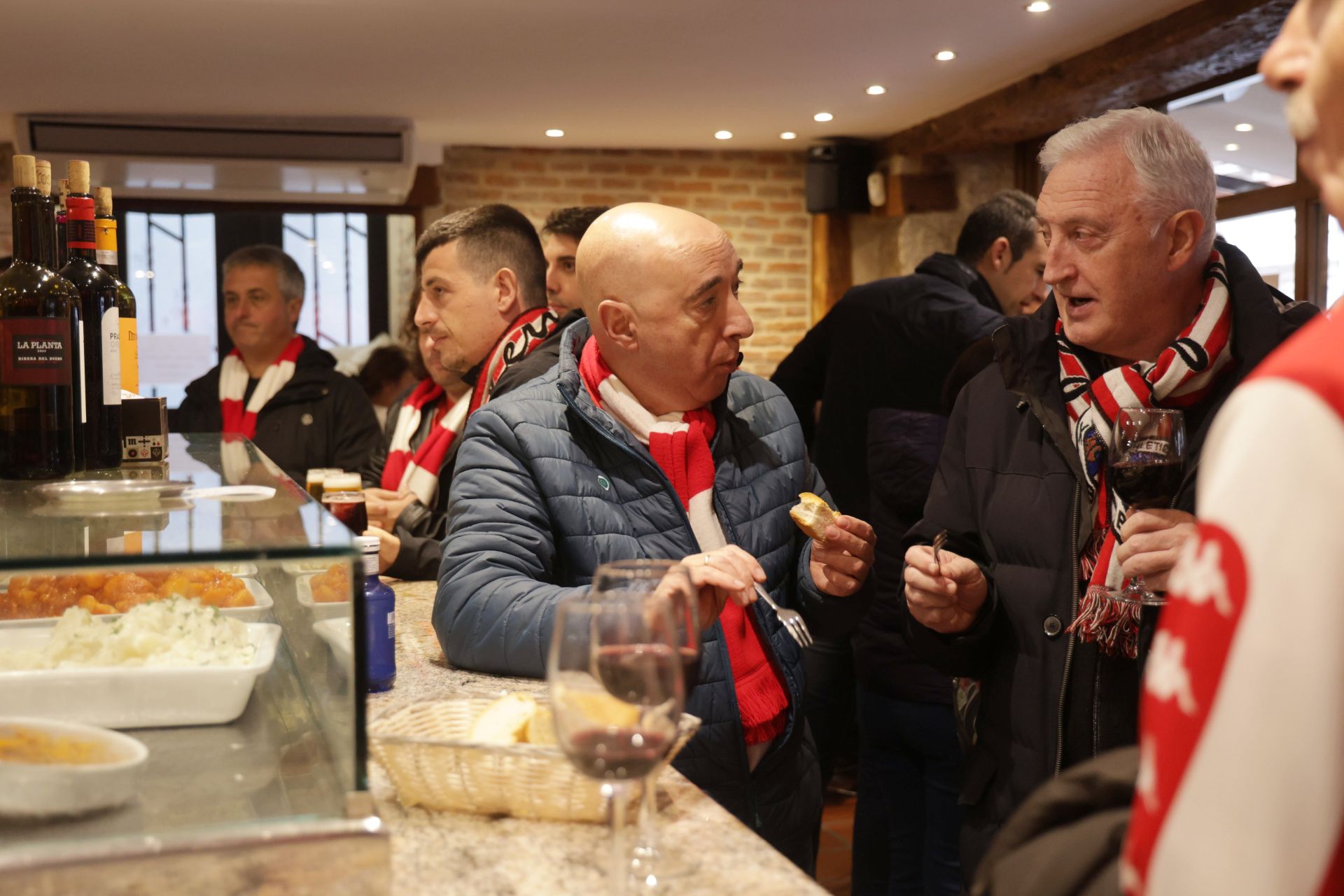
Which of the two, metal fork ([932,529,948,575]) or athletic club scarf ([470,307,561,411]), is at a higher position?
athletic club scarf ([470,307,561,411])

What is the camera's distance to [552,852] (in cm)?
122

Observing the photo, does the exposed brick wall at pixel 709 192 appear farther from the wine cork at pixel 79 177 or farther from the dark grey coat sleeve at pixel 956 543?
the wine cork at pixel 79 177

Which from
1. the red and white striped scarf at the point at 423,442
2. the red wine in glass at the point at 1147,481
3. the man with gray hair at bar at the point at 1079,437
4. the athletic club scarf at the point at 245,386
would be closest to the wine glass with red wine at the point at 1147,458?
the red wine in glass at the point at 1147,481

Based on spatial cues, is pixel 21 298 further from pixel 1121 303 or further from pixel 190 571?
pixel 1121 303

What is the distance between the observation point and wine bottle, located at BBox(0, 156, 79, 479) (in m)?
1.55

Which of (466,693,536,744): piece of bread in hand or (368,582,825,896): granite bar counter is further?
(466,693,536,744): piece of bread in hand

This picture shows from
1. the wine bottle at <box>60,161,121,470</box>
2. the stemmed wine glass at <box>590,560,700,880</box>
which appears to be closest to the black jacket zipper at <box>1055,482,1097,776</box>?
the stemmed wine glass at <box>590,560,700,880</box>

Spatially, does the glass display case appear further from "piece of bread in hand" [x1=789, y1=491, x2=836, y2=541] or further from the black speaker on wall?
the black speaker on wall

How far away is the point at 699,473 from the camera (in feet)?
6.42

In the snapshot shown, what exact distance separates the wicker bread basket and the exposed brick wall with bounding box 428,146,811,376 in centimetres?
709

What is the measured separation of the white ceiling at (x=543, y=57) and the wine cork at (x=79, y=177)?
3.49 m

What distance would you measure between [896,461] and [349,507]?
170 centimetres

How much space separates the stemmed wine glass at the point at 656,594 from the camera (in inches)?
42.7

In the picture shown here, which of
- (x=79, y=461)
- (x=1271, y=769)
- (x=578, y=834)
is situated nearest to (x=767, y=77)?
(x=79, y=461)
